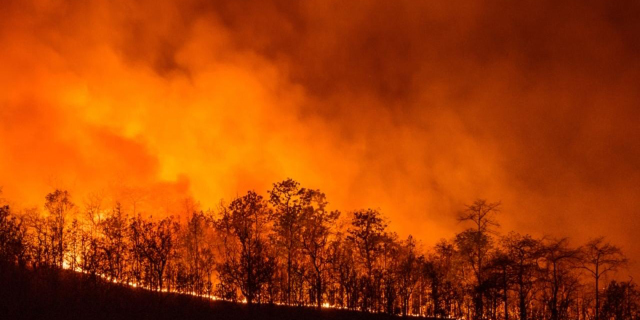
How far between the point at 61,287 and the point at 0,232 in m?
18.5

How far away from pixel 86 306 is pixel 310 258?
33.6 metres

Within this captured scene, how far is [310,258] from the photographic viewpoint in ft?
206

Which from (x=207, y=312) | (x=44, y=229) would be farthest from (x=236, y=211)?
(x=44, y=229)

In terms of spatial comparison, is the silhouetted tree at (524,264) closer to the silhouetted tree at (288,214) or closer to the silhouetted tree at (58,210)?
the silhouetted tree at (288,214)

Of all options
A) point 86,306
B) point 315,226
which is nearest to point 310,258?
point 315,226

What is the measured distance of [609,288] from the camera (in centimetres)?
6053

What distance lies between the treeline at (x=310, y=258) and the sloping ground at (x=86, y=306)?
17.7ft

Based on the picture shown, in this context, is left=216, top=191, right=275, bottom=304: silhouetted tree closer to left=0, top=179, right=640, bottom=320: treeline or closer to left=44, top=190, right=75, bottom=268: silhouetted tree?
left=0, top=179, right=640, bottom=320: treeline

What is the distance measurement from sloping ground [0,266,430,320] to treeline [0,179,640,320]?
5.41m

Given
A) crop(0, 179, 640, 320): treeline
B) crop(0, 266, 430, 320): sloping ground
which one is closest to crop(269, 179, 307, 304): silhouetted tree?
crop(0, 179, 640, 320): treeline

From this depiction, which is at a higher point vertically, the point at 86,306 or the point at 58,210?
the point at 58,210

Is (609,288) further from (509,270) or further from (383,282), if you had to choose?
(383,282)

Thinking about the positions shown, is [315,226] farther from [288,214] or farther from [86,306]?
[86,306]

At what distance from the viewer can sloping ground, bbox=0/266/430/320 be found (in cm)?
2925
